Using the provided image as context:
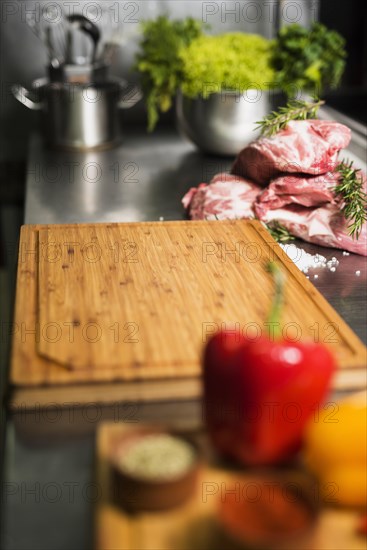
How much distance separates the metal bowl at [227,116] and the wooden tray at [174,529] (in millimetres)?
1295

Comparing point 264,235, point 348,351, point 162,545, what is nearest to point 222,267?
point 264,235

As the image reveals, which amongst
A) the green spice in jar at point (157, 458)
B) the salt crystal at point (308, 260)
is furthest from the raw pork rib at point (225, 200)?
the green spice in jar at point (157, 458)

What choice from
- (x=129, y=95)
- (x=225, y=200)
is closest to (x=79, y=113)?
(x=129, y=95)

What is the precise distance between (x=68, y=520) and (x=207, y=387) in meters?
0.18

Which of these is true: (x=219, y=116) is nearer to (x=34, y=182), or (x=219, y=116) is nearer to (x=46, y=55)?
(x=34, y=182)

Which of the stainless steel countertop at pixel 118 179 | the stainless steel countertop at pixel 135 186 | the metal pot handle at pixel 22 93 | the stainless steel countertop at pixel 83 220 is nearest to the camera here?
the stainless steel countertop at pixel 83 220

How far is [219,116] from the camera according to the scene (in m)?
1.77

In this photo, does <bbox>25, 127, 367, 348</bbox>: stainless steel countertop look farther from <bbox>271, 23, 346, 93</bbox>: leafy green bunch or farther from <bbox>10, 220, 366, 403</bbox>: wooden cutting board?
<bbox>271, 23, 346, 93</bbox>: leafy green bunch

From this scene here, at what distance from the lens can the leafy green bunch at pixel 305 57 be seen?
72.1 inches

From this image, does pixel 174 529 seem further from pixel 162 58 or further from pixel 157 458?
pixel 162 58

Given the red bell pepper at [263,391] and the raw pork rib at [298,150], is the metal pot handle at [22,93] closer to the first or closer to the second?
the raw pork rib at [298,150]

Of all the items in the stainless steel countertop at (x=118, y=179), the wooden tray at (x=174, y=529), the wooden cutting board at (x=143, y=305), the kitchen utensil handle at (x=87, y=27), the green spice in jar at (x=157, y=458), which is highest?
the kitchen utensil handle at (x=87, y=27)

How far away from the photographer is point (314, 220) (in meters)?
1.30

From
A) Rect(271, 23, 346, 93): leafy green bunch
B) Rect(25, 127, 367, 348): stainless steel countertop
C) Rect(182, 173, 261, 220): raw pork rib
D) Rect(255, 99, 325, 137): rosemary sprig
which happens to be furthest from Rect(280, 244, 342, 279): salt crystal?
Rect(271, 23, 346, 93): leafy green bunch
